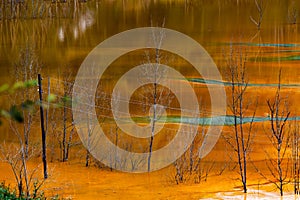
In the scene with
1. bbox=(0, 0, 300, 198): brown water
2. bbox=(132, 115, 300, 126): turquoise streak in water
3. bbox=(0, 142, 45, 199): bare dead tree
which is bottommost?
bbox=(0, 142, 45, 199): bare dead tree

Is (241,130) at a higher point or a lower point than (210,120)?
higher

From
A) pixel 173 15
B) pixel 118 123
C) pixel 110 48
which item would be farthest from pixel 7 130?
pixel 173 15

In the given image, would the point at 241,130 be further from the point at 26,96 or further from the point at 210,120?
the point at 26,96

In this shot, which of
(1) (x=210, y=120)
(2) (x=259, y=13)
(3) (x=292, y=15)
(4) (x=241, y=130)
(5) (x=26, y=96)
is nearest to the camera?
(4) (x=241, y=130)

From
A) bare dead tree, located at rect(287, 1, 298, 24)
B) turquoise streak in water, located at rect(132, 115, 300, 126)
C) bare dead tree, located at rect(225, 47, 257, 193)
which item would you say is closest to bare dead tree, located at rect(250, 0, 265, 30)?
bare dead tree, located at rect(287, 1, 298, 24)

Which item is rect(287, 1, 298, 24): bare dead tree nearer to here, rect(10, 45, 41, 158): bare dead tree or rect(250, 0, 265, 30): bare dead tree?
rect(250, 0, 265, 30): bare dead tree

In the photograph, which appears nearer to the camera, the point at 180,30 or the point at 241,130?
the point at 241,130

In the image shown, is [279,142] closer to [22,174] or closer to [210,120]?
[210,120]

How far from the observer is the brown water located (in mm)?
15789

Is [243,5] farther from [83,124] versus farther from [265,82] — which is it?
[83,124]

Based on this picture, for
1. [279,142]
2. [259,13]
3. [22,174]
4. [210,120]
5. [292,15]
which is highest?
[259,13]

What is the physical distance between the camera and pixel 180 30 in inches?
878

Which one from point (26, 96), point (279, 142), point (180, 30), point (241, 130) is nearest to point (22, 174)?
point (26, 96)

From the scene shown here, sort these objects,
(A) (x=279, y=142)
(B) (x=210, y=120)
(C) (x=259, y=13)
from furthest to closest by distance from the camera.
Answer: (C) (x=259, y=13) → (B) (x=210, y=120) → (A) (x=279, y=142)
